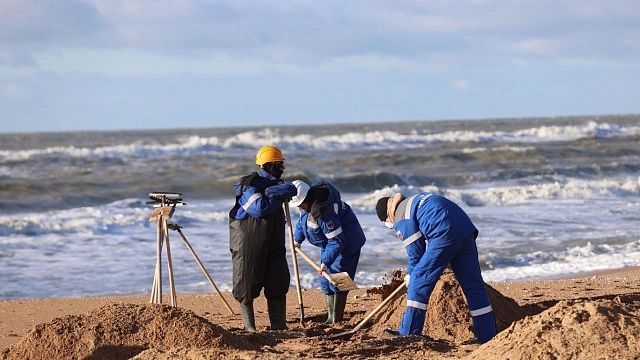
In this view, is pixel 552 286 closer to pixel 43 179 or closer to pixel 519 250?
pixel 519 250

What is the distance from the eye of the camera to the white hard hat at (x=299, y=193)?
8945mm

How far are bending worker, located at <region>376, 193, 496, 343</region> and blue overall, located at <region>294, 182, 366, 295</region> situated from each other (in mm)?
1482

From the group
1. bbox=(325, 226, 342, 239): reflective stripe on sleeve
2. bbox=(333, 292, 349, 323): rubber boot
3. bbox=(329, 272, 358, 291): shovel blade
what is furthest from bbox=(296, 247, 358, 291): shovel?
bbox=(325, 226, 342, 239): reflective stripe on sleeve

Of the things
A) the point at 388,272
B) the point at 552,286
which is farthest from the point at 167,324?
the point at 388,272

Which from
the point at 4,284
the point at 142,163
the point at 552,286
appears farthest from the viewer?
the point at 142,163

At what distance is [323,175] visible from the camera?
36.1 meters

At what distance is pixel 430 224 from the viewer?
7.70m

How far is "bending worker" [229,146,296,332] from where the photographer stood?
8.85m

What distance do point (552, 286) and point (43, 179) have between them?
83.1ft

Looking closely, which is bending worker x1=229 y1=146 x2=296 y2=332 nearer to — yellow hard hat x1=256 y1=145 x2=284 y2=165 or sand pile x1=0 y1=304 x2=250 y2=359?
yellow hard hat x1=256 y1=145 x2=284 y2=165

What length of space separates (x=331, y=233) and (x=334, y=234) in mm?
30

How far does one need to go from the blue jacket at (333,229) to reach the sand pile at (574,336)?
331cm

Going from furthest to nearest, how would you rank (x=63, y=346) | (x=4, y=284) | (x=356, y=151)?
(x=356, y=151) < (x=4, y=284) < (x=63, y=346)

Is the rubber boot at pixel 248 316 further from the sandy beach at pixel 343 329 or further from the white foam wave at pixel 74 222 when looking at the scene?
the white foam wave at pixel 74 222
